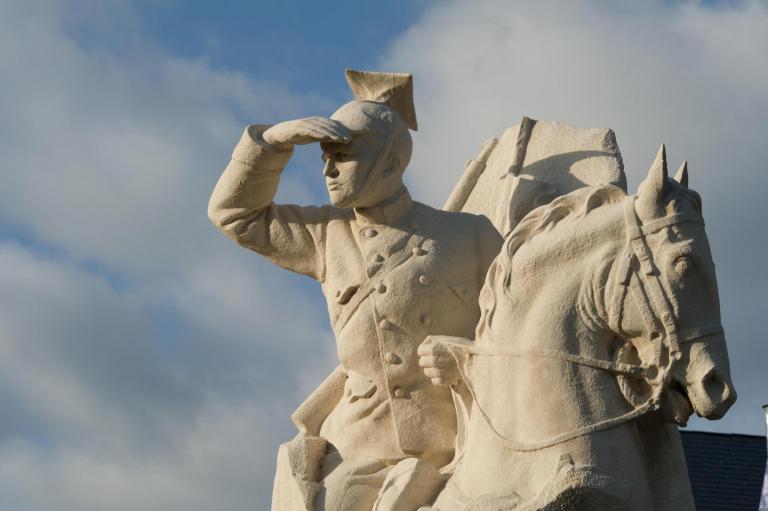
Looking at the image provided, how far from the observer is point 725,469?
2091 cm

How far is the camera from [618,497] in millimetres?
6926

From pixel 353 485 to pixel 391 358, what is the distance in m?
0.64

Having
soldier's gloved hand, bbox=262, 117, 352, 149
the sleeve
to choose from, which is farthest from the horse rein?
the sleeve

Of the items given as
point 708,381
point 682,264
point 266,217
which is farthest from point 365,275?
point 708,381

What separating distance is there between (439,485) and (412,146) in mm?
1811

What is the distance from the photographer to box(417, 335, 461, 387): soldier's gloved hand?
7.62 m

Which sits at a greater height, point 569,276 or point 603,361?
point 569,276

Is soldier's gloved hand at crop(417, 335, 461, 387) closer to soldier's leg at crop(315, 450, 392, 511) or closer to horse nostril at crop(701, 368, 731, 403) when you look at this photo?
soldier's leg at crop(315, 450, 392, 511)

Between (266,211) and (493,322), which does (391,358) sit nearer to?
(493,322)

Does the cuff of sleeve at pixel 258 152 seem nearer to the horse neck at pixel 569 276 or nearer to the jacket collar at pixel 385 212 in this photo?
the jacket collar at pixel 385 212

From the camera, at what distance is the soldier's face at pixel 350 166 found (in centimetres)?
818

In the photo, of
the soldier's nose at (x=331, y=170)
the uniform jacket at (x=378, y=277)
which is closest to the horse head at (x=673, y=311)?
the uniform jacket at (x=378, y=277)

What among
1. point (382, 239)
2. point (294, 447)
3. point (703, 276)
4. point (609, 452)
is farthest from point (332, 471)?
point (703, 276)

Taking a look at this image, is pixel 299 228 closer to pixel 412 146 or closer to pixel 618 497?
pixel 412 146
